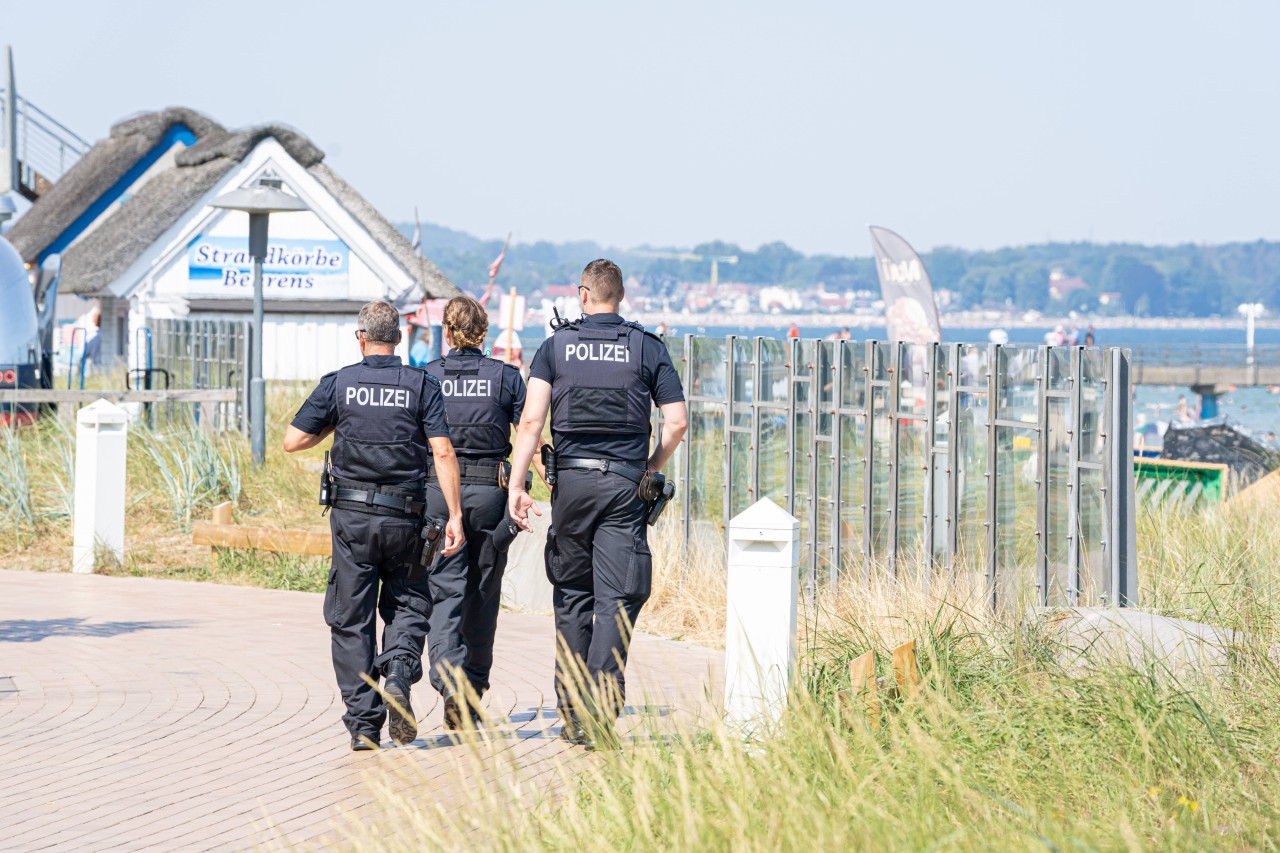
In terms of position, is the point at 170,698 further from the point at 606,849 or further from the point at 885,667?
the point at 606,849

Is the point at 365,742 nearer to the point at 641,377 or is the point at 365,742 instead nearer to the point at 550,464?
the point at 550,464

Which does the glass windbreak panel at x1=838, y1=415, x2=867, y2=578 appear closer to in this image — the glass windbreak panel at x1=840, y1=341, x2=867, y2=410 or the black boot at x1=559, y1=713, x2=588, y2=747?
the glass windbreak panel at x1=840, y1=341, x2=867, y2=410

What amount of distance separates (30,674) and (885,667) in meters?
4.41

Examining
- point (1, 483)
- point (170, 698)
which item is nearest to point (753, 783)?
point (170, 698)

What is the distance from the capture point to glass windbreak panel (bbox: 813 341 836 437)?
11.0 metres

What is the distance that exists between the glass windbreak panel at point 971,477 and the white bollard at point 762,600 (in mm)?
4091

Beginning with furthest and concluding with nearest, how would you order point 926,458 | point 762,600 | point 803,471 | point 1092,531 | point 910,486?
point 803,471 < point 910,486 < point 926,458 < point 1092,531 < point 762,600

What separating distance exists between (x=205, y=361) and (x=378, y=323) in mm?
14134

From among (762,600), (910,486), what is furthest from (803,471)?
(762,600)

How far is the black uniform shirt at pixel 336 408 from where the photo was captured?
22.1 ft

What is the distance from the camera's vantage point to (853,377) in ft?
35.7

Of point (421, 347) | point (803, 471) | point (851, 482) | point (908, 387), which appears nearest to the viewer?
point (851, 482)

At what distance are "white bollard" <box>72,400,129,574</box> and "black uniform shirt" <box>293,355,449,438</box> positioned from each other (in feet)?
18.9

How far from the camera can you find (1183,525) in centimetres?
1112
